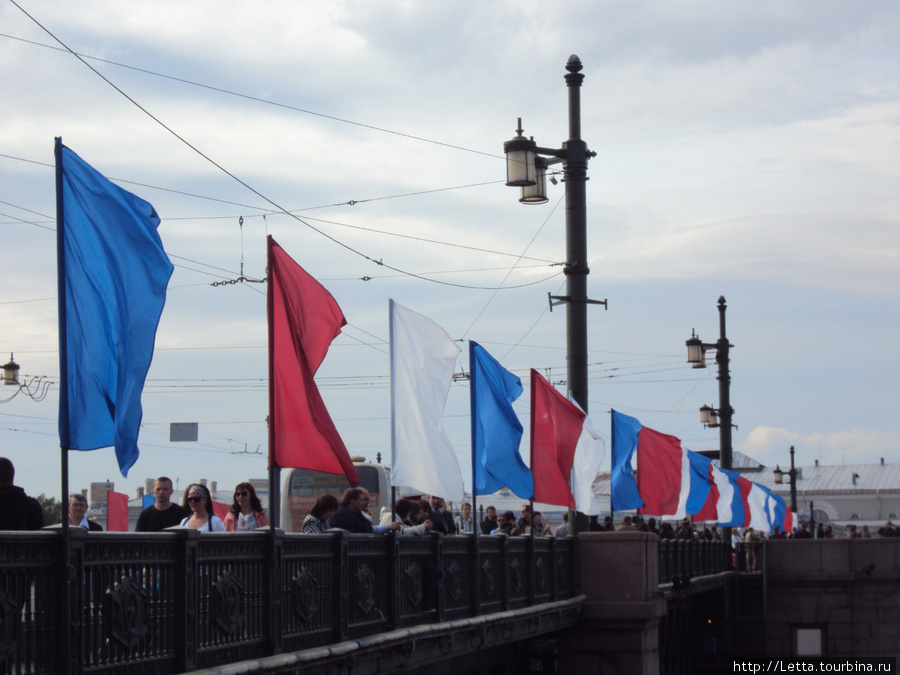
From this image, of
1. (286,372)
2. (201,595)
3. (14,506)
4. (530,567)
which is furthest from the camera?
(530,567)

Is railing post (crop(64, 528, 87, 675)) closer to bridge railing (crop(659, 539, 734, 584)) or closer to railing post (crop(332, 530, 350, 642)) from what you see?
railing post (crop(332, 530, 350, 642))

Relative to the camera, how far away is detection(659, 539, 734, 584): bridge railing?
21.9m

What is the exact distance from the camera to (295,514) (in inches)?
938

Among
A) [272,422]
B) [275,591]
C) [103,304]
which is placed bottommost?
[275,591]

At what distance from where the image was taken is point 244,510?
10.0m

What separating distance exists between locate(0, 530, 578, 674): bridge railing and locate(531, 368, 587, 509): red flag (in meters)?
2.90

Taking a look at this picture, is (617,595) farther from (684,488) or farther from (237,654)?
(237,654)

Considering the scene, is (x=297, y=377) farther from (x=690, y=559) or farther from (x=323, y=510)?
(x=690, y=559)

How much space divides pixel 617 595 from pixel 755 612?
19.1 meters

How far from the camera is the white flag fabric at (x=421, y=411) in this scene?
11312 mm

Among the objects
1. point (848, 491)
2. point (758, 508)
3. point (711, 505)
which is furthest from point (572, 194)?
point (848, 491)

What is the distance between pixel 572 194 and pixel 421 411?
17.3ft

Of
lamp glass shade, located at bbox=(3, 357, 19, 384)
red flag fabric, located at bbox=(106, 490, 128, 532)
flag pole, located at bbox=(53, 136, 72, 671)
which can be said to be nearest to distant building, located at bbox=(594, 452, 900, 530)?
lamp glass shade, located at bbox=(3, 357, 19, 384)

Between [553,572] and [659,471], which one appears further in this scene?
[659,471]
